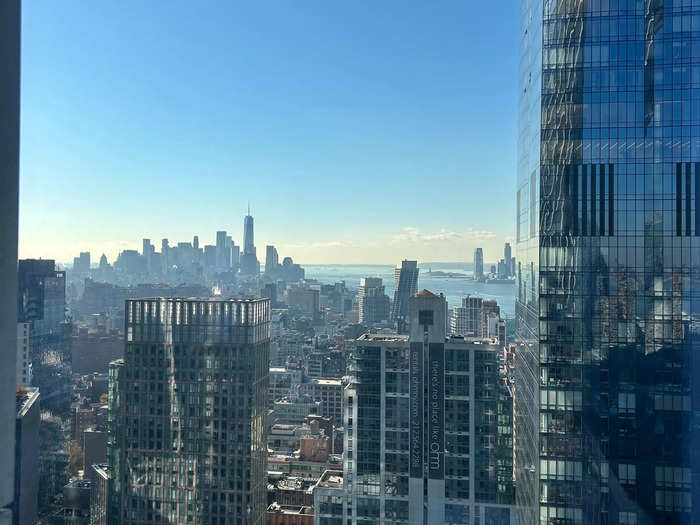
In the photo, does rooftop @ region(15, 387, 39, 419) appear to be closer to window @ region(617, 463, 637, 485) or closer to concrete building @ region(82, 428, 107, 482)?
window @ region(617, 463, 637, 485)

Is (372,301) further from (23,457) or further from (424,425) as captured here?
(23,457)

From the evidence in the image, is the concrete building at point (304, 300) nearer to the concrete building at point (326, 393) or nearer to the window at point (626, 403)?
the concrete building at point (326, 393)

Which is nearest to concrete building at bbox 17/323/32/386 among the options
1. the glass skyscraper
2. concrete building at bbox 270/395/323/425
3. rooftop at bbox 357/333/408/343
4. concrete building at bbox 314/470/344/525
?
the glass skyscraper

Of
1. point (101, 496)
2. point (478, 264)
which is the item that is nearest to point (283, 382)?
point (101, 496)

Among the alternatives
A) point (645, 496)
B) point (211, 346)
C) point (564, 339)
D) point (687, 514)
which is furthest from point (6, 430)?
point (211, 346)

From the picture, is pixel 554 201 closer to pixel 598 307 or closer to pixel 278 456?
pixel 598 307

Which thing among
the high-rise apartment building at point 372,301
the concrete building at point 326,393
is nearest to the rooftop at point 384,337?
the high-rise apartment building at point 372,301
